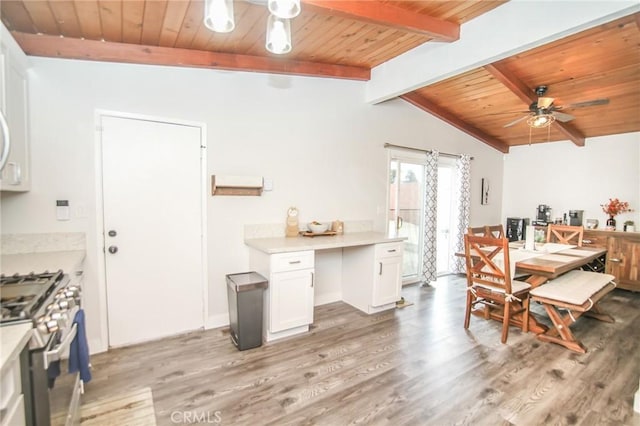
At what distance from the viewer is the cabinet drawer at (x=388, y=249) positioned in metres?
3.46

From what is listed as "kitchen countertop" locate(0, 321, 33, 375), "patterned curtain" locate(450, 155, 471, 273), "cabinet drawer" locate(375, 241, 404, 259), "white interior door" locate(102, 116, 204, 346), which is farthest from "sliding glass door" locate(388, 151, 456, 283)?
"kitchen countertop" locate(0, 321, 33, 375)

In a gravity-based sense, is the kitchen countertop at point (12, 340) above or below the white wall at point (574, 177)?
below

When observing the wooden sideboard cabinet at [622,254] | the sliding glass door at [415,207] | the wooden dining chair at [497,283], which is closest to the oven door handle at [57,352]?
the wooden dining chair at [497,283]

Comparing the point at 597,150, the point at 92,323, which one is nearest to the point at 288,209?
the point at 92,323

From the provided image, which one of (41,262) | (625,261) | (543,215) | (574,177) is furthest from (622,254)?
(41,262)

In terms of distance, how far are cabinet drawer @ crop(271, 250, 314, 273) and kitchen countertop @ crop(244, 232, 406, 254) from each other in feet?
0.17

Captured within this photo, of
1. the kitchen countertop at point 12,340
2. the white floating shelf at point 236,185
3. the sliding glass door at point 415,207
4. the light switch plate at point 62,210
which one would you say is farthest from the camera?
the sliding glass door at point 415,207

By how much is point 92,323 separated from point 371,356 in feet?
7.77

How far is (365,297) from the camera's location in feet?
11.8

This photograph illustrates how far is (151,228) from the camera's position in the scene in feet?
9.19

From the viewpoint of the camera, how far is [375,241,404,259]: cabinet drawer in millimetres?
3462

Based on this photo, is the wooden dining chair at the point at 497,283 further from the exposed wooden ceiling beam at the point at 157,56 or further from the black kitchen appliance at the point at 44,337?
the black kitchen appliance at the point at 44,337

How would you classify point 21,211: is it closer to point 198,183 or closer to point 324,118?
point 198,183

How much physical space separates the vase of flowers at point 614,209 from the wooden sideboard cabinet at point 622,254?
23 cm
